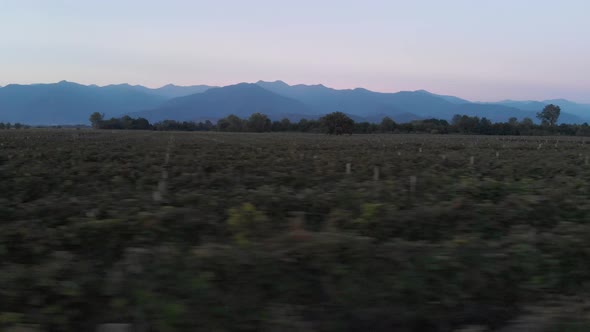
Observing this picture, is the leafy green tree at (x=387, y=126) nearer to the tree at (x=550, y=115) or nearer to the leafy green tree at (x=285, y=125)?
the leafy green tree at (x=285, y=125)

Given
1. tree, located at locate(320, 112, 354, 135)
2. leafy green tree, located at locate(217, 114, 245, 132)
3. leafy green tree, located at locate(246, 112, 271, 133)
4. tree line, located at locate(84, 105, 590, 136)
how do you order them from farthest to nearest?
leafy green tree, located at locate(217, 114, 245, 132) → leafy green tree, located at locate(246, 112, 271, 133) → tree line, located at locate(84, 105, 590, 136) → tree, located at locate(320, 112, 354, 135)

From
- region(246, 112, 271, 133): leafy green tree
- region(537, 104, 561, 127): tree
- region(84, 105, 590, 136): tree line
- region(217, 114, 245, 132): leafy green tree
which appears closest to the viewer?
region(84, 105, 590, 136): tree line

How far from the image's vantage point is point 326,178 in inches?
412

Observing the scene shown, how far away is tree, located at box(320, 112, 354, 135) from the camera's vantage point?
7419 cm

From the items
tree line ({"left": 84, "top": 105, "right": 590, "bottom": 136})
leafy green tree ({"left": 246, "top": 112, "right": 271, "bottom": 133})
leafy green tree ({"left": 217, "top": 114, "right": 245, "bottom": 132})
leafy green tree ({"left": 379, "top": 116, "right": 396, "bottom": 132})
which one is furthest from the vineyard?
leafy green tree ({"left": 217, "top": 114, "right": 245, "bottom": 132})

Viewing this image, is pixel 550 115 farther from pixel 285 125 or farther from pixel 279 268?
pixel 279 268

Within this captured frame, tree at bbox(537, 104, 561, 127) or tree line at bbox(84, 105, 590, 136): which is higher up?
tree at bbox(537, 104, 561, 127)

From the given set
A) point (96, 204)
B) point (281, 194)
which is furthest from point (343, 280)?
point (96, 204)

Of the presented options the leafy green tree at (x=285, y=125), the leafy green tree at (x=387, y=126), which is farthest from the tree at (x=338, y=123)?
the leafy green tree at (x=285, y=125)

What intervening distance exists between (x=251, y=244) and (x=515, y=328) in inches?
89.8

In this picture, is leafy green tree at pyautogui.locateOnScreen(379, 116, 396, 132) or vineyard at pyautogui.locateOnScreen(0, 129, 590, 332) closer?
vineyard at pyautogui.locateOnScreen(0, 129, 590, 332)

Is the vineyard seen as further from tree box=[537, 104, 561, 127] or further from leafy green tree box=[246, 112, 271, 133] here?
Result: tree box=[537, 104, 561, 127]

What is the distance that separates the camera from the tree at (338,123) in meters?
74.2

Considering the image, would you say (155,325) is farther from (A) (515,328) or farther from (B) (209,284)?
(A) (515,328)
